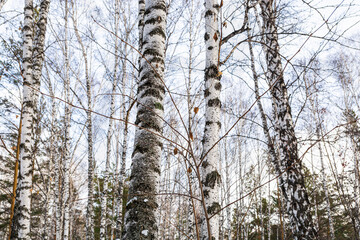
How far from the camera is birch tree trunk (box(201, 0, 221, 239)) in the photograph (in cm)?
225

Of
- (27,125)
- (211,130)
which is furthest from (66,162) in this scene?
(211,130)

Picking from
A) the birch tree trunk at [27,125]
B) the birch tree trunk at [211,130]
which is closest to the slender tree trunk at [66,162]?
the birch tree trunk at [27,125]

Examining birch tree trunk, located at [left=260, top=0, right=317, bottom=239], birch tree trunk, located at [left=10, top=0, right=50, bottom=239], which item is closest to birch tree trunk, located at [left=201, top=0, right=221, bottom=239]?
birch tree trunk, located at [left=260, top=0, right=317, bottom=239]

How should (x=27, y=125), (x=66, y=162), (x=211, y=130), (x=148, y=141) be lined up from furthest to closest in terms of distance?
(x=66, y=162)
(x=27, y=125)
(x=211, y=130)
(x=148, y=141)

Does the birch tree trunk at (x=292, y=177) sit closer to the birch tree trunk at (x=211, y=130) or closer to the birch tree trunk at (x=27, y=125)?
the birch tree trunk at (x=211, y=130)

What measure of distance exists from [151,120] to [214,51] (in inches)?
63.0

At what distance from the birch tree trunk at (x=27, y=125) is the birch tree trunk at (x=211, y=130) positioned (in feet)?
8.42

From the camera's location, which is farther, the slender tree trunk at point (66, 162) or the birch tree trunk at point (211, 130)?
the slender tree trunk at point (66, 162)

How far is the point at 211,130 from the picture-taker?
252cm

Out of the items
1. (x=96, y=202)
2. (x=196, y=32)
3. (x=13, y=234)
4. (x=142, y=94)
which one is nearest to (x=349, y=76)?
(x=196, y=32)

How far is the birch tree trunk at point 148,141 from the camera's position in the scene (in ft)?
4.30

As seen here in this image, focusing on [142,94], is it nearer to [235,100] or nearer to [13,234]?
[13,234]

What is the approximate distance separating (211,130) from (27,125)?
3307 millimetres

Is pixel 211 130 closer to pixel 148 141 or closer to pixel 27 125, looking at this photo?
pixel 148 141
